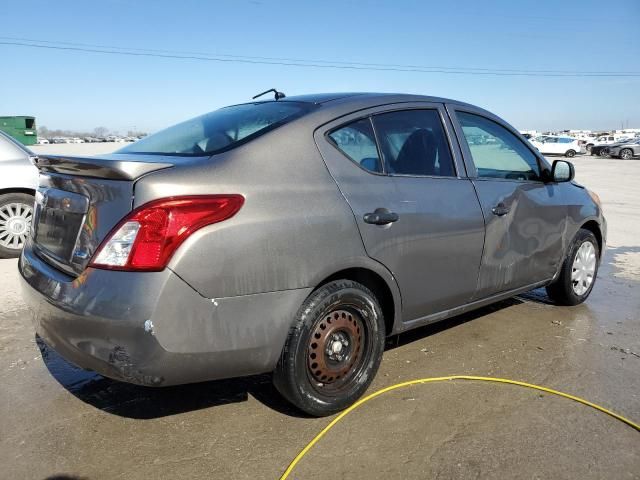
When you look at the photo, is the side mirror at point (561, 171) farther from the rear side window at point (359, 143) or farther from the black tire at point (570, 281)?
the rear side window at point (359, 143)

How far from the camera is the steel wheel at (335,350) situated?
2.70 metres

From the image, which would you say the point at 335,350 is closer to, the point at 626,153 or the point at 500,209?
the point at 500,209

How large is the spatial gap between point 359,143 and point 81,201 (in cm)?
145

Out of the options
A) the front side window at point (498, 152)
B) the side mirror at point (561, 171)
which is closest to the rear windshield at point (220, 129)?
the front side window at point (498, 152)

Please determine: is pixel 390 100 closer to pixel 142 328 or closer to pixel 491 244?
pixel 491 244

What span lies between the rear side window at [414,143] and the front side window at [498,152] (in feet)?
0.87

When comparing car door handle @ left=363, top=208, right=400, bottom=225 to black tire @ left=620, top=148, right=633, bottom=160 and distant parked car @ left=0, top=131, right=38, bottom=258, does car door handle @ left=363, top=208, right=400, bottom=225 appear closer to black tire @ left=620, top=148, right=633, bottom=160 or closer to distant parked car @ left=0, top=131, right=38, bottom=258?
distant parked car @ left=0, top=131, right=38, bottom=258

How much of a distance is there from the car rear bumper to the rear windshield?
30.3 inches

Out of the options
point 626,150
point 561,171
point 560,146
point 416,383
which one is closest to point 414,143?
point 416,383

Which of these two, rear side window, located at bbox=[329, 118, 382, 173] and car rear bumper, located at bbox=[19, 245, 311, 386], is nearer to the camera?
A: car rear bumper, located at bbox=[19, 245, 311, 386]

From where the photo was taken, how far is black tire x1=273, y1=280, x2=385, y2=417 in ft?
8.41

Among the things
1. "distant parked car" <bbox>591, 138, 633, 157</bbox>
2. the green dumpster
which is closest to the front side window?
the green dumpster

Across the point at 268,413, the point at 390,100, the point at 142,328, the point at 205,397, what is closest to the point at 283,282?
the point at 142,328

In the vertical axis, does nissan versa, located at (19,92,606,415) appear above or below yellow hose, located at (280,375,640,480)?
above
